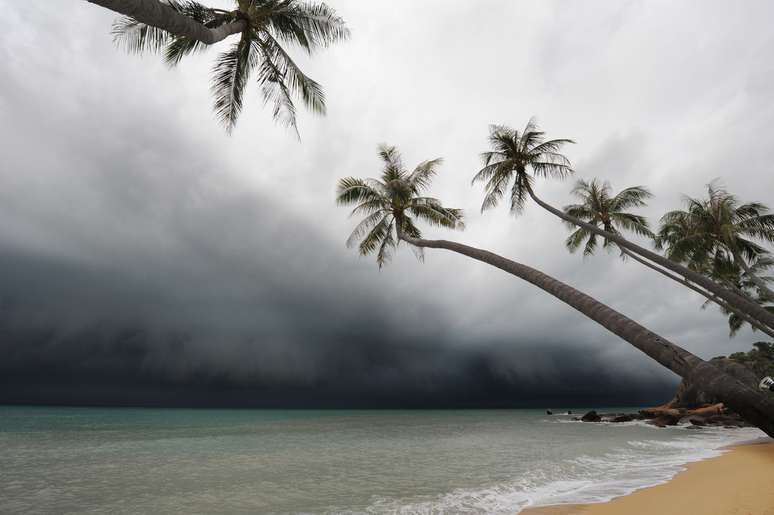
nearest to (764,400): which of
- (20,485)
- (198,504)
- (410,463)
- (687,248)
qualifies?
(198,504)

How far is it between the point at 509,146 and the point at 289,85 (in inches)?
388

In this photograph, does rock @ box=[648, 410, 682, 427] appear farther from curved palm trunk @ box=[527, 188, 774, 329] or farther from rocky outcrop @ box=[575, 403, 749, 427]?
curved palm trunk @ box=[527, 188, 774, 329]

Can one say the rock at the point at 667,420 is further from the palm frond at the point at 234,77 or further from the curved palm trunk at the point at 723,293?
the palm frond at the point at 234,77

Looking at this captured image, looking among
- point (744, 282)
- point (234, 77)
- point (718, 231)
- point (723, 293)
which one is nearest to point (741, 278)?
point (744, 282)

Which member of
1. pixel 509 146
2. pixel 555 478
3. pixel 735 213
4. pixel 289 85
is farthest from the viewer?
pixel 735 213

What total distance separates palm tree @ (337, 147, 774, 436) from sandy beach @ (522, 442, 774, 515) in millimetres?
3956

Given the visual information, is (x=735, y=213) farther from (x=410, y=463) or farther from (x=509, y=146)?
(x=410, y=463)

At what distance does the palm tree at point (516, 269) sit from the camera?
12.9 ft

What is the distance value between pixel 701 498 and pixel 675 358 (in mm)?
5401

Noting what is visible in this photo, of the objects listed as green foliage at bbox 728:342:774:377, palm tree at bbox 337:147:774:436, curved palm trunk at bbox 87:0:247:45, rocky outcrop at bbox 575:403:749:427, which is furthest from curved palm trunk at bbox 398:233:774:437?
green foliage at bbox 728:342:774:377

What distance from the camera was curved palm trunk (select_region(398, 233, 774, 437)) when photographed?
3.76m

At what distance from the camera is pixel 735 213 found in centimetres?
1814

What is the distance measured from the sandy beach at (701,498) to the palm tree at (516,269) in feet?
13.0

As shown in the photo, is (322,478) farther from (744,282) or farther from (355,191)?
(744,282)
